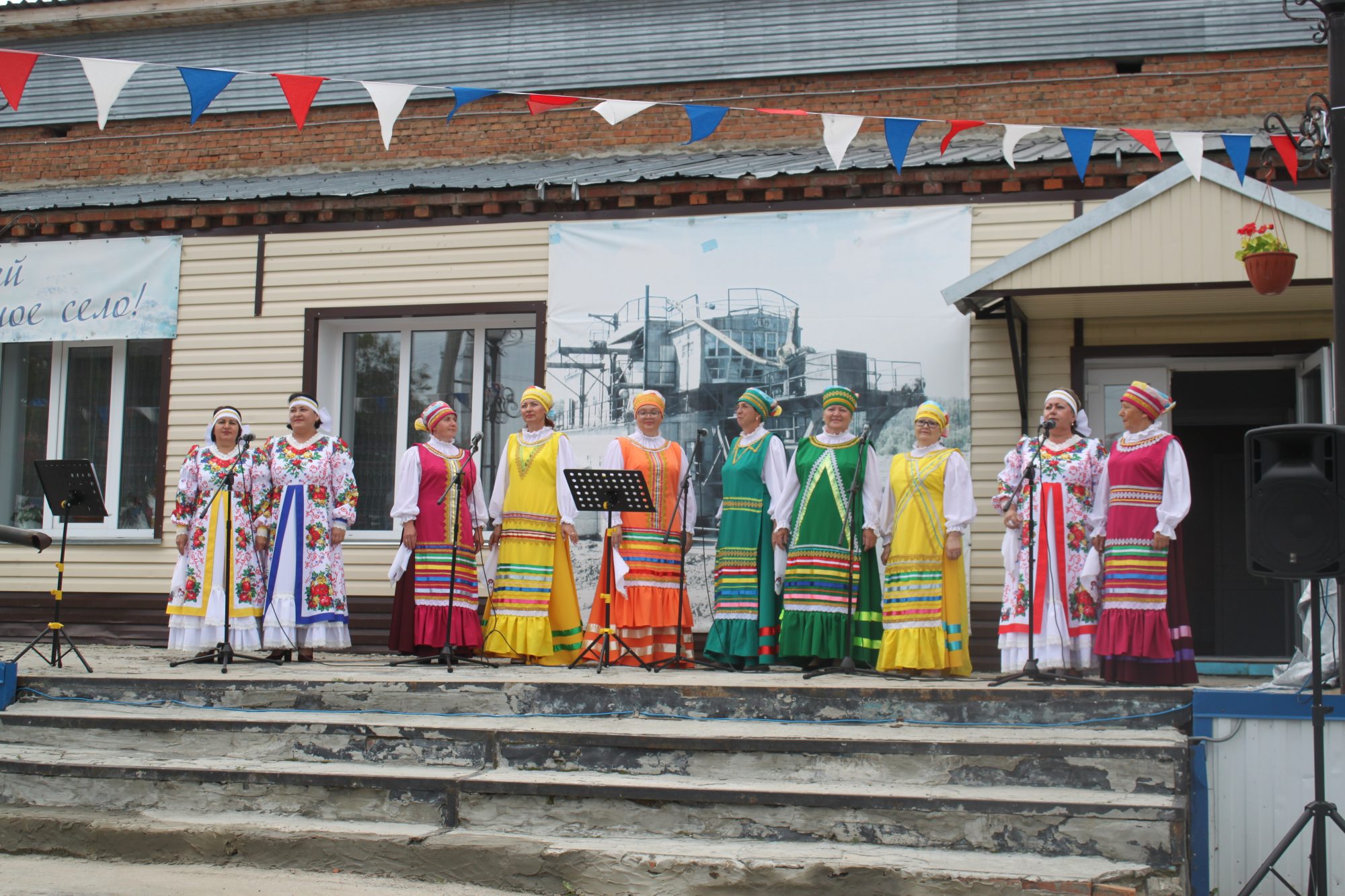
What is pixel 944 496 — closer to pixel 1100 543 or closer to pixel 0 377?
pixel 1100 543

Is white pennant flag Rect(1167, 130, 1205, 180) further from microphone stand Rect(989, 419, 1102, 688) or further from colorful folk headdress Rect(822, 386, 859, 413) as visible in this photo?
colorful folk headdress Rect(822, 386, 859, 413)

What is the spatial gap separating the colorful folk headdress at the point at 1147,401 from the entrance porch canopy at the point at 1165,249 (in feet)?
2.74

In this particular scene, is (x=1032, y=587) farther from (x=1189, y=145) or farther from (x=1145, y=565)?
(x=1189, y=145)

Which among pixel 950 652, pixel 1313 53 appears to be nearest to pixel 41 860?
pixel 950 652

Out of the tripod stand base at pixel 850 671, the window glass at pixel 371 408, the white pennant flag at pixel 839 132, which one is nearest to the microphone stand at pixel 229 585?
the window glass at pixel 371 408

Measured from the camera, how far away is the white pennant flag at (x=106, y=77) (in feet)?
27.6

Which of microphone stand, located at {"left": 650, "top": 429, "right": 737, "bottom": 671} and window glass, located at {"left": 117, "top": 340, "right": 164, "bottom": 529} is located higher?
window glass, located at {"left": 117, "top": 340, "right": 164, "bottom": 529}

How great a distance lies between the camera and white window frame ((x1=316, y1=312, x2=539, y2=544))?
420 inches

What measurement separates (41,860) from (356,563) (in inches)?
161

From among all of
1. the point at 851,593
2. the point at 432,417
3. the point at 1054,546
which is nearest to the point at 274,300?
the point at 432,417

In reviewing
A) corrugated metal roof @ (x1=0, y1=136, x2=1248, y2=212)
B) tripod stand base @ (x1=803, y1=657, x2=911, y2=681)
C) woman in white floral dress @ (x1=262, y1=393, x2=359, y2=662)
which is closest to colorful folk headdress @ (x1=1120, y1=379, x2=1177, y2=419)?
tripod stand base @ (x1=803, y1=657, x2=911, y2=681)

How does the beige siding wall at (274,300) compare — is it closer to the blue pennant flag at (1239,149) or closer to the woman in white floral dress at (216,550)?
the woman in white floral dress at (216,550)

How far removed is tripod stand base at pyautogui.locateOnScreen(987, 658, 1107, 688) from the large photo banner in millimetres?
2149

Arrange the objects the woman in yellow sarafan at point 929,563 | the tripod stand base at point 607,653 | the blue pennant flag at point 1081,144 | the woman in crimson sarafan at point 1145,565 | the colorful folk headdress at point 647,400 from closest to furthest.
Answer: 1. the woman in crimson sarafan at point 1145,565
2. the woman in yellow sarafan at point 929,563
3. the tripod stand base at point 607,653
4. the blue pennant flag at point 1081,144
5. the colorful folk headdress at point 647,400
